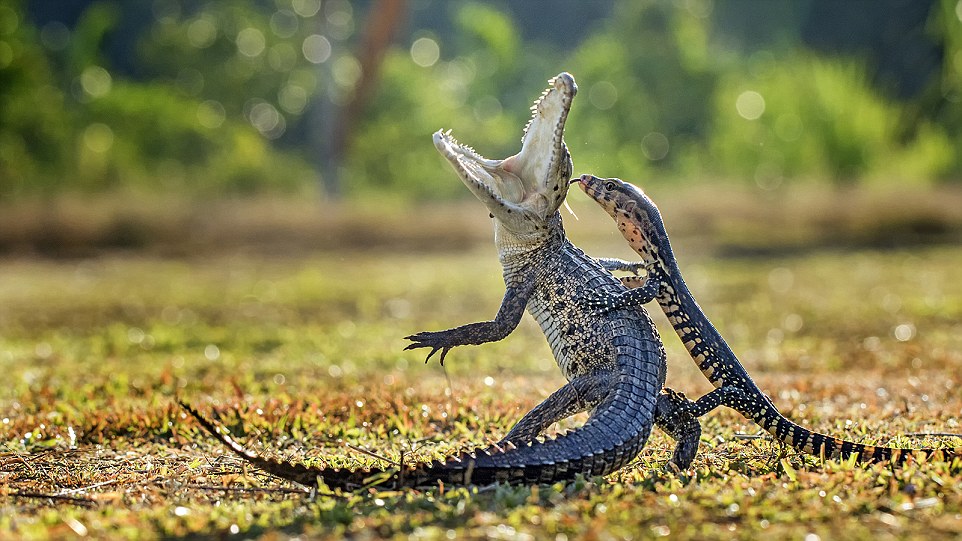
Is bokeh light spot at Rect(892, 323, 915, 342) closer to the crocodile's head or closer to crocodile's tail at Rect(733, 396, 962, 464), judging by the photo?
crocodile's tail at Rect(733, 396, 962, 464)

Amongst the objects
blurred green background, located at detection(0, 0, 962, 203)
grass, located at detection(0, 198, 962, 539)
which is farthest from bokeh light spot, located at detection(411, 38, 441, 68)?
grass, located at detection(0, 198, 962, 539)

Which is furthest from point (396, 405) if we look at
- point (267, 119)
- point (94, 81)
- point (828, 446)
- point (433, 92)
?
point (94, 81)

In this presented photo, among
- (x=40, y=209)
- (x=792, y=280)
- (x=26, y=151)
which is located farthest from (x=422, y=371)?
(x=26, y=151)

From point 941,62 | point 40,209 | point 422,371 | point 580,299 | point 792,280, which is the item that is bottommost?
point 40,209

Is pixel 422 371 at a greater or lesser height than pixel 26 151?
greater

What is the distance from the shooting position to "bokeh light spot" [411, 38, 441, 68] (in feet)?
124

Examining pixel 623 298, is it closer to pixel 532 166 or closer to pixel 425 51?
pixel 532 166

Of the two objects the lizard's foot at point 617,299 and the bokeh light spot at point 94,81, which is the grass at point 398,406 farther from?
the bokeh light spot at point 94,81

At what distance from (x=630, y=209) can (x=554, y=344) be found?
2.02 ft

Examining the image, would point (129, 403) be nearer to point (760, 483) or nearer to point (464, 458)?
point (464, 458)

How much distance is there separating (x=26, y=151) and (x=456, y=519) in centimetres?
2509

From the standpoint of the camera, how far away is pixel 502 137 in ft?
104

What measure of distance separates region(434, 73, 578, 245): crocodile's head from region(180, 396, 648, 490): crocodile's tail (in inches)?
41.8

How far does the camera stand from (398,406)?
16.4 feet
